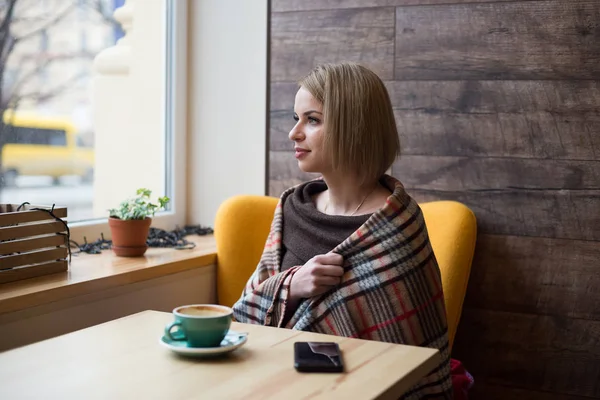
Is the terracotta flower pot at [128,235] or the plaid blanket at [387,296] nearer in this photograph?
the plaid blanket at [387,296]

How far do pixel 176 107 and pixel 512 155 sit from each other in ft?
3.67

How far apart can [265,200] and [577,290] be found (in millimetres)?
901

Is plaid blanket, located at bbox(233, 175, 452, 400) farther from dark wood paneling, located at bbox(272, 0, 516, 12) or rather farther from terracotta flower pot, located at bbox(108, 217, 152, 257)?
dark wood paneling, located at bbox(272, 0, 516, 12)

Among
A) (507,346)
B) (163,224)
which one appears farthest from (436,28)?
(163,224)

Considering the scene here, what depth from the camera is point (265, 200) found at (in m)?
2.35

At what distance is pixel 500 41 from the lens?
2207 mm

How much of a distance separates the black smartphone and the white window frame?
139 centimetres

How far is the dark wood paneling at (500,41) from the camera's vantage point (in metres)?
2.12

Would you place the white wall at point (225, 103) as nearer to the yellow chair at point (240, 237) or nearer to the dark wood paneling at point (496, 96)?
the yellow chair at point (240, 237)

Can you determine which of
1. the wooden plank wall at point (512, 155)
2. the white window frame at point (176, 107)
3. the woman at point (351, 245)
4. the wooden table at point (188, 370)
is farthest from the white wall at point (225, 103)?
the wooden table at point (188, 370)

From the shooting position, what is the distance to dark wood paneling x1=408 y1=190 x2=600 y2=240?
2131mm

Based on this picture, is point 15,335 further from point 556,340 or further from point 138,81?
point 556,340

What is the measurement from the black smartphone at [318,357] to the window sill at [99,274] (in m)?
0.65

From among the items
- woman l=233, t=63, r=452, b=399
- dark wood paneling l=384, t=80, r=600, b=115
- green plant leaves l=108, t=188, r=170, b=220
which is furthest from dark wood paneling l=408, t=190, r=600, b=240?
green plant leaves l=108, t=188, r=170, b=220
